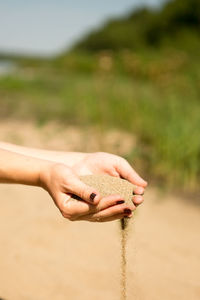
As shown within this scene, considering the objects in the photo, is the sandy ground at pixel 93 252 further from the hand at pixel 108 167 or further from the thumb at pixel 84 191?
the thumb at pixel 84 191

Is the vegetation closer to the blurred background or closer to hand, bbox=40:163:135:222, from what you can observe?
the blurred background

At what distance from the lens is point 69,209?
5.10 feet

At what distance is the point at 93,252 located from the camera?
8.93 ft

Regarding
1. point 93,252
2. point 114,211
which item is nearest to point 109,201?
point 114,211

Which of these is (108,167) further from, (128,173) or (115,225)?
(115,225)

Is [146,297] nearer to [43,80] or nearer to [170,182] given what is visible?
[170,182]

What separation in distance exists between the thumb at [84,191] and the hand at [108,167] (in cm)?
29

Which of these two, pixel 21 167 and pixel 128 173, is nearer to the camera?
pixel 21 167

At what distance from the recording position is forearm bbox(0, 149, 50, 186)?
1664mm

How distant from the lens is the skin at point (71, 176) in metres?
1.53

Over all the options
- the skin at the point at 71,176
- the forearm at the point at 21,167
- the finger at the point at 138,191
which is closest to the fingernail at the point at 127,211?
the skin at the point at 71,176

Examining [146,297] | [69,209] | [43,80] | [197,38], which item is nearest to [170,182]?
[146,297]

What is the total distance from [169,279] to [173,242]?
0.46m

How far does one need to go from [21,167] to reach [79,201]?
0.27 metres
